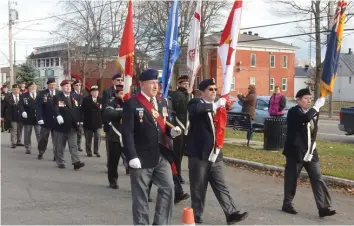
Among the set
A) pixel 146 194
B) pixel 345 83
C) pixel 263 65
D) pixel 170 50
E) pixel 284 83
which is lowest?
pixel 146 194

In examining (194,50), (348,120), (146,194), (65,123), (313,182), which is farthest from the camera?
(348,120)

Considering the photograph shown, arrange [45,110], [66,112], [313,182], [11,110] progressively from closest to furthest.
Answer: [313,182] < [66,112] < [45,110] < [11,110]

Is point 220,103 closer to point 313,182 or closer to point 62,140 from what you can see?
point 313,182

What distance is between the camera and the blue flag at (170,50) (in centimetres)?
700

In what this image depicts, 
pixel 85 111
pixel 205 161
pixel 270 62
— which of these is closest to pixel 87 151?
pixel 85 111

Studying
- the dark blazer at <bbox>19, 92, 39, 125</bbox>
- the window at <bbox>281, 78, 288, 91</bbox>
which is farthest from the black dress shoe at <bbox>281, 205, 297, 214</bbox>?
the window at <bbox>281, 78, 288, 91</bbox>

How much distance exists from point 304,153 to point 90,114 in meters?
7.34

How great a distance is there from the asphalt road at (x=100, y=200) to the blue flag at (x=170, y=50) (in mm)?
1944

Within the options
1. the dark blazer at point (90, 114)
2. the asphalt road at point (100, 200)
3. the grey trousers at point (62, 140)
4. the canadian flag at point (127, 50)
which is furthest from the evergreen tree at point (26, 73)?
the canadian flag at point (127, 50)

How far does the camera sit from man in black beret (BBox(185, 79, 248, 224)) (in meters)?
6.42

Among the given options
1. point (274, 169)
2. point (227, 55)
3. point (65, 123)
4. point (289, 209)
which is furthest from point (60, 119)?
point (289, 209)

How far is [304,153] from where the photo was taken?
23.0 ft

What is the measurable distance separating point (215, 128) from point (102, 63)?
40.1 meters

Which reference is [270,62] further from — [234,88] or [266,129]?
[266,129]
